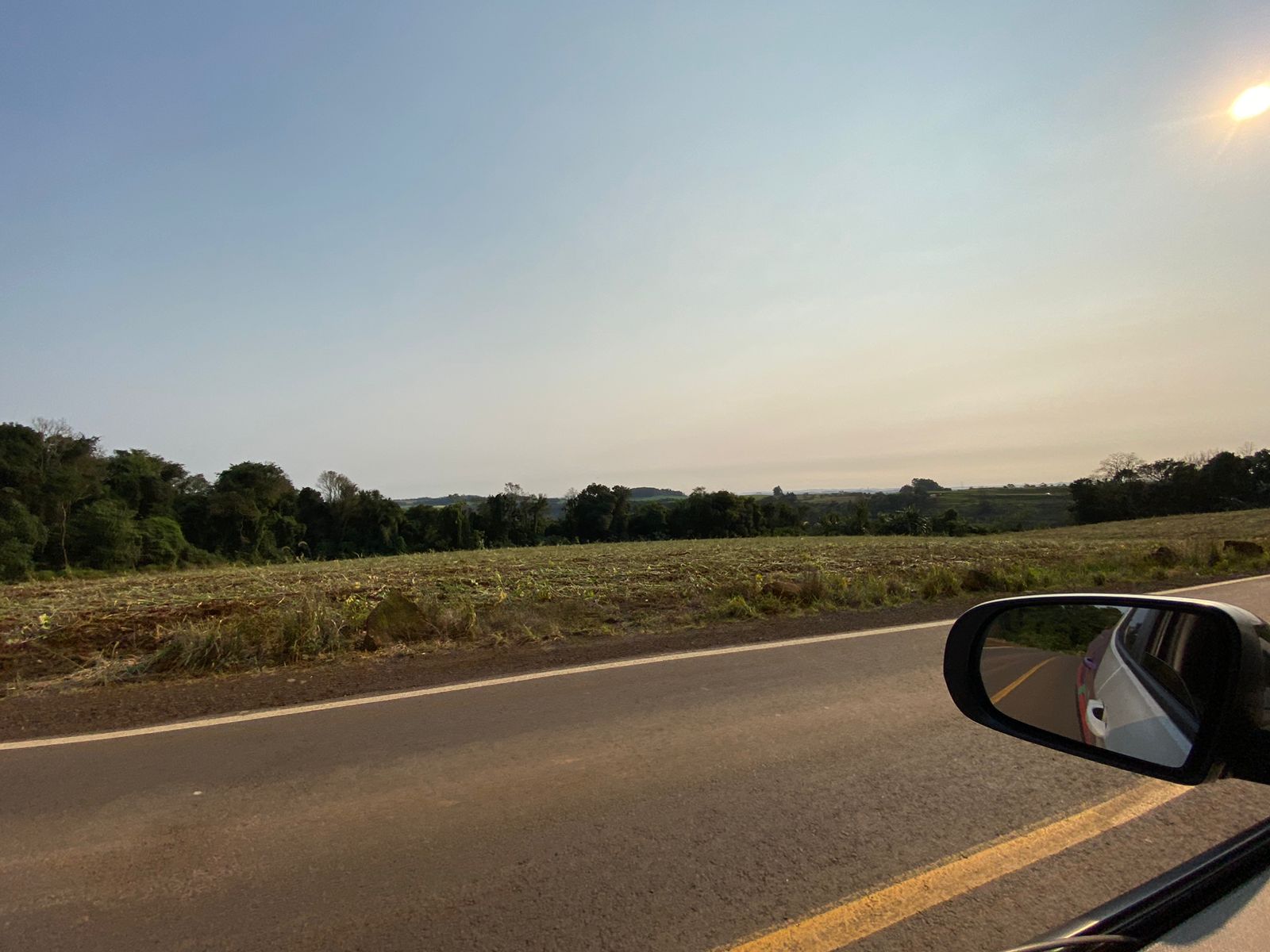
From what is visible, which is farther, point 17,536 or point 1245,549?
point 17,536

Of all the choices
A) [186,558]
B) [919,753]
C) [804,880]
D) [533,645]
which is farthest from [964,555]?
[186,558]

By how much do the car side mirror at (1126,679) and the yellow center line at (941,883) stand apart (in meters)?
0.88

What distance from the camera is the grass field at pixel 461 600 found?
879cm

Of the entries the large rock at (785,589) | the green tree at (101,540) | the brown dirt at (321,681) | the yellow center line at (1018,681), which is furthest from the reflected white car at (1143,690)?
the green tree at (101,540)

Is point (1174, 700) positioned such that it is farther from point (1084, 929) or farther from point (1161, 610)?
point (1084, 929)

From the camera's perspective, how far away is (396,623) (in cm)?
970

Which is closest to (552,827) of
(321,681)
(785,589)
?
(321,681)

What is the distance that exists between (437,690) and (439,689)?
0.03m

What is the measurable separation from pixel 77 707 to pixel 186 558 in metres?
65.7

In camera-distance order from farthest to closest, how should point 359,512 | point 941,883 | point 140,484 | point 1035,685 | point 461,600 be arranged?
point 359,512, point 140,484, point 461,600, point 941,883, point 1035,685

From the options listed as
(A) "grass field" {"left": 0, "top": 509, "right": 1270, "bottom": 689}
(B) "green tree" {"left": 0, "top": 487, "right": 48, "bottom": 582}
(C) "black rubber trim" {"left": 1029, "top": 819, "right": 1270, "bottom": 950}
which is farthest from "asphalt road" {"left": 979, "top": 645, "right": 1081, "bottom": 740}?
(B) "green tree" {"left": 0, "top": 487, "right": 48, "bottom": 582}

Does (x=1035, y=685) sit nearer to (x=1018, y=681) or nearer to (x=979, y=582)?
(x=1018, y=681)

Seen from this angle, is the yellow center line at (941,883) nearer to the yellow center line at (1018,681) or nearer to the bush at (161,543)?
the yellow center line at (1018,681)

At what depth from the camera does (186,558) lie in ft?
203
